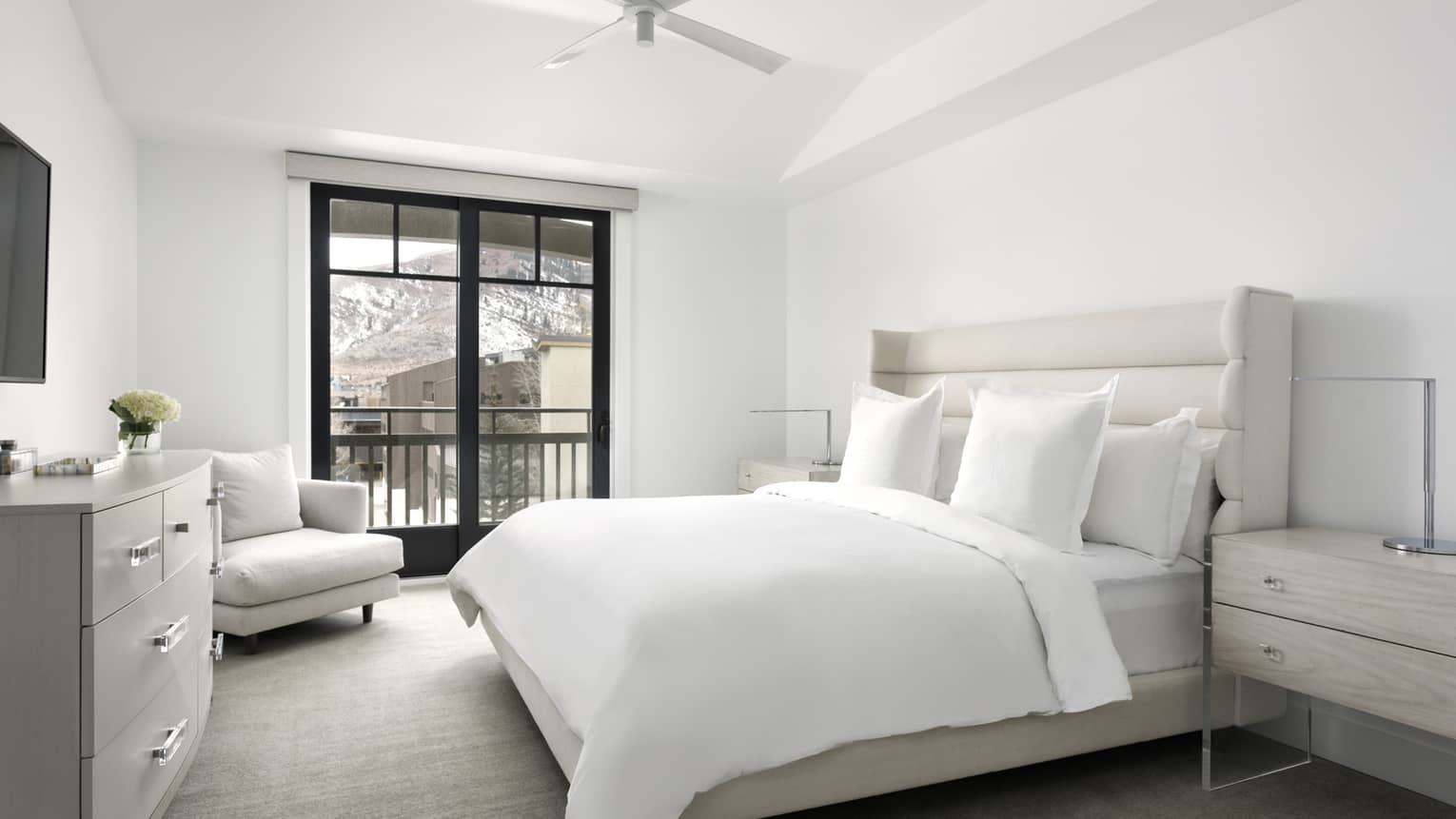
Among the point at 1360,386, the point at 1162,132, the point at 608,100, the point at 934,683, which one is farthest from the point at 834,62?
the point at 934,683

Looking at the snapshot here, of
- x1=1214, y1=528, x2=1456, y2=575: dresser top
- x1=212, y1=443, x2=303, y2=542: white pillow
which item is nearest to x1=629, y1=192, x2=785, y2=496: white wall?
x1=212, y1=443, x2=303, y2=542: white pillow

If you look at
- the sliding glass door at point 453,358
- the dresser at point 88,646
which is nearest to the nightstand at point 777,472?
the sliding glass door at point 453,358

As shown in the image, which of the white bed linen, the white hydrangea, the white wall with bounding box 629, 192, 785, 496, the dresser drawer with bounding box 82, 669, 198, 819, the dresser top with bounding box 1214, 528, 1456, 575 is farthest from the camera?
the white wall with bounding box 629, 192, 785, 496

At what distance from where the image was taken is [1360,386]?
260 cm

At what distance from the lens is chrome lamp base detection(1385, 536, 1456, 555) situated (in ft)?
6.98

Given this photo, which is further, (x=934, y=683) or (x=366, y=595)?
(x=366, y=595)

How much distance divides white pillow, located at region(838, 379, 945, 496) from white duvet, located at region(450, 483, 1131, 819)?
2.45 ft

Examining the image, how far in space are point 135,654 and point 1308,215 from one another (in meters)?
Result: 3.44

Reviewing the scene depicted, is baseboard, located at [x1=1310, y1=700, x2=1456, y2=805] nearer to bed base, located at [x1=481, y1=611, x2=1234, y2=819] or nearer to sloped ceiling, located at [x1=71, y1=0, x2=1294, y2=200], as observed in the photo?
bed base, located at [x1=481, y1=611, x2=1234, y2=819]

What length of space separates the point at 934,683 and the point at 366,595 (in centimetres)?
278

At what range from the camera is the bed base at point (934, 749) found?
6.22ft

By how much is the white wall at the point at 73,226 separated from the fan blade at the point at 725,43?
6.68 ft

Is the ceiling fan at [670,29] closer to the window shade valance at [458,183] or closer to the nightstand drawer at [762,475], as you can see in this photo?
the window shade valance at [458,183]

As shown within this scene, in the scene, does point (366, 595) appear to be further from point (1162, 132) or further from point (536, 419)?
point (1162, 132)
